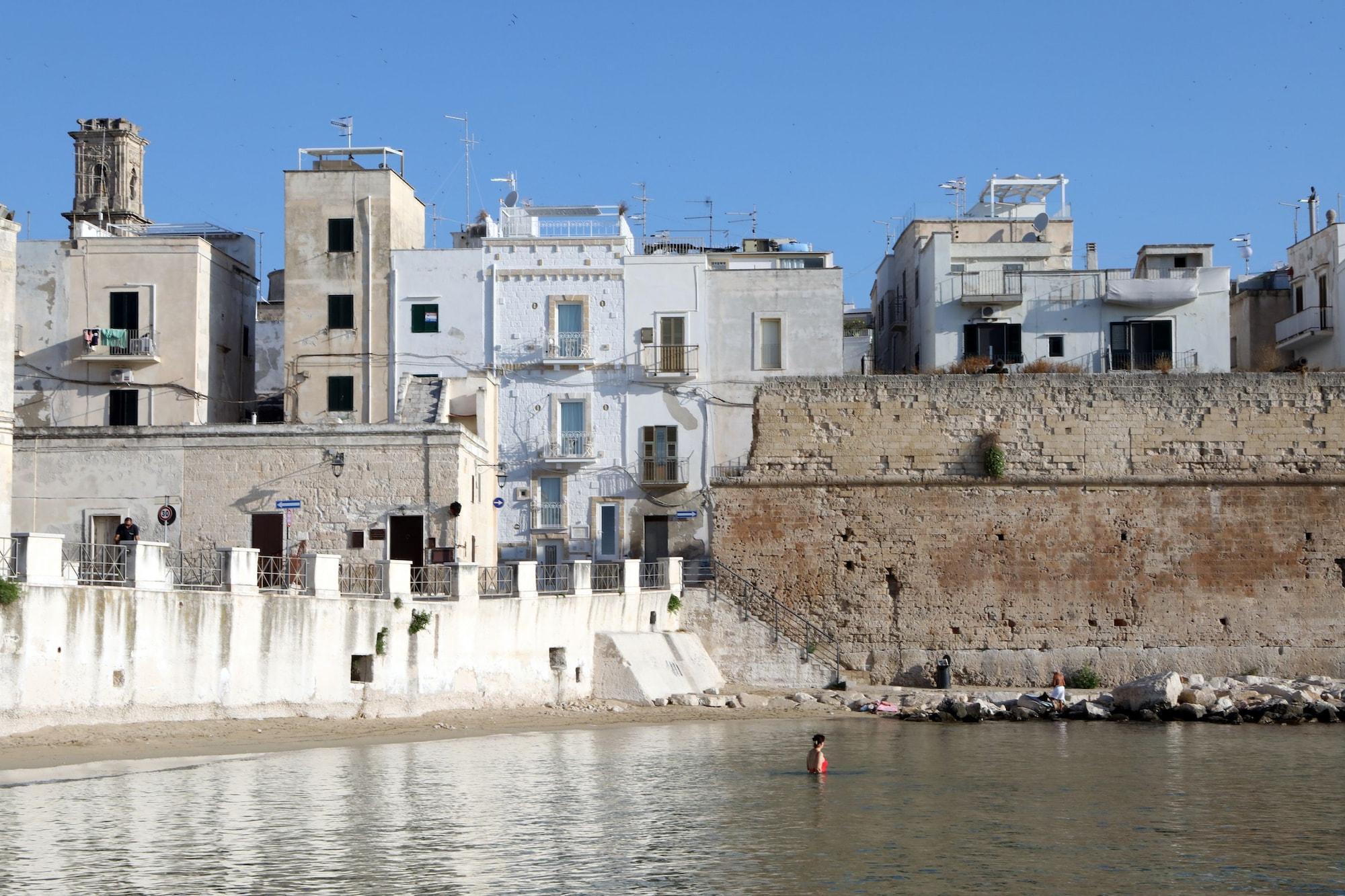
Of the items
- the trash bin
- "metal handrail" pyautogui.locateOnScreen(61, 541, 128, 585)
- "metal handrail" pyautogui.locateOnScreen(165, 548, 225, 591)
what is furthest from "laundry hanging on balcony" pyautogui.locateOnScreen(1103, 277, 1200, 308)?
"metal handrail" pyautogui.locateOnScreen(61, 541, 128, 585)

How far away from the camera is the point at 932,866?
16484 mm

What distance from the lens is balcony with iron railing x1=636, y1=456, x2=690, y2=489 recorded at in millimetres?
36344

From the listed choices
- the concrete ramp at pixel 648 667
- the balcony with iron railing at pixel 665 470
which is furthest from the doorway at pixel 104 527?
the balcony with iron railing at pixel 665 470

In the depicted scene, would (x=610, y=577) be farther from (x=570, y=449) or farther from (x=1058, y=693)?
(x=1058, y=693)

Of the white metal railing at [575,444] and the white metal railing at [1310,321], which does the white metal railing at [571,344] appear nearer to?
the white metal railing at [575,444]

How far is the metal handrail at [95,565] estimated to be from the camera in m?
20.0

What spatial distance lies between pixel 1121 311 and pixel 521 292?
46.8ft

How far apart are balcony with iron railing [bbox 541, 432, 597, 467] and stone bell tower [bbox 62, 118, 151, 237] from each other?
14332 millimetres

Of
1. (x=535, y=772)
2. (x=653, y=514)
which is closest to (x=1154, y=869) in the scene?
(x=535, y=772)

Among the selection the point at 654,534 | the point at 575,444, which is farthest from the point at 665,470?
the point at 575,444

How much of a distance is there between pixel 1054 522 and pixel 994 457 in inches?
75.7

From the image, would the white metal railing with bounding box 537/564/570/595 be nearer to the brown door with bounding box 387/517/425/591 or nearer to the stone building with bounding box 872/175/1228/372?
the brown door with bounding box 387/517/425/591

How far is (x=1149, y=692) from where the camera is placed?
3166cm

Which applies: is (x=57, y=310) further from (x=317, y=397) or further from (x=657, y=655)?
(x=657, y=655)
